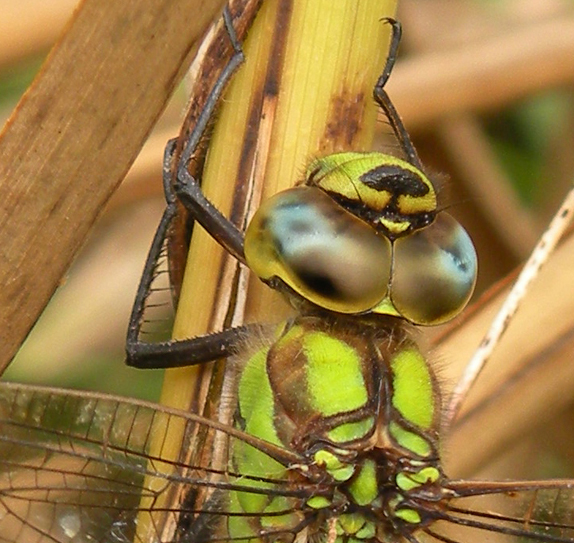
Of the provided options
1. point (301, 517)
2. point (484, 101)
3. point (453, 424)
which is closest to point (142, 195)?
point (484, 101)

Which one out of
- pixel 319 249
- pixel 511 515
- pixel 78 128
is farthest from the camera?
pixel 511 515

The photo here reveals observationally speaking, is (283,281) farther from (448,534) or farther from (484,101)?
(484,101)

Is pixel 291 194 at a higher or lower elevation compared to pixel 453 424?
higher

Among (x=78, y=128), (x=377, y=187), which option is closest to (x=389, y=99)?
(x=377, y=187)

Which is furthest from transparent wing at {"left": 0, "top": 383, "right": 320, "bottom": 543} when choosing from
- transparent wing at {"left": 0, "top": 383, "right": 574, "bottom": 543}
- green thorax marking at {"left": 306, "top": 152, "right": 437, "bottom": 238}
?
green thorax marking at {"left": 306, "top": 152, "right": 437, "bottom": 238}

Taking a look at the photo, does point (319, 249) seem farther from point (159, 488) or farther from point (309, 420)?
point (159, 488)

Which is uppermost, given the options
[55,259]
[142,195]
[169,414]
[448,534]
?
[142,195]
